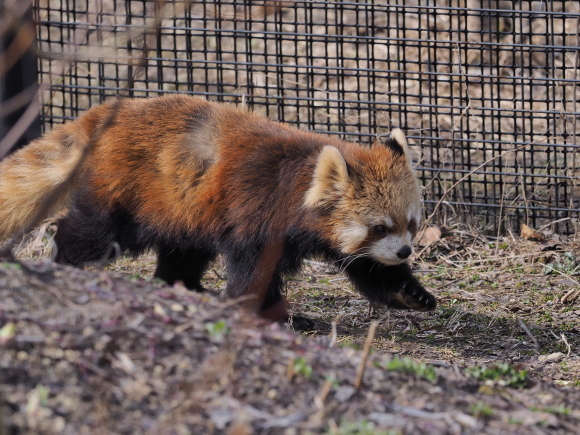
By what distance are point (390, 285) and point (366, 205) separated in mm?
690

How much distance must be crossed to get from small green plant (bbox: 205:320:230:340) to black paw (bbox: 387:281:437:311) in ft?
8.25

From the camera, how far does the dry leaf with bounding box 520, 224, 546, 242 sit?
7250 mm

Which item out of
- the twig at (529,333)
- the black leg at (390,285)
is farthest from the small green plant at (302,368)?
the black leg at (390,285)

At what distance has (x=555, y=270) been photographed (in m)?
6.71

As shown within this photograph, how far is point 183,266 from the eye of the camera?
609cm

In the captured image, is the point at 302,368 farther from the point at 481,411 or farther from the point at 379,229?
the point at 379,229

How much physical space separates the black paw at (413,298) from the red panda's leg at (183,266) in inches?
55.5

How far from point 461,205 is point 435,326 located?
6.90ft

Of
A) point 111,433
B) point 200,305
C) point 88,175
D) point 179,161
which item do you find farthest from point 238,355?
point 88,175

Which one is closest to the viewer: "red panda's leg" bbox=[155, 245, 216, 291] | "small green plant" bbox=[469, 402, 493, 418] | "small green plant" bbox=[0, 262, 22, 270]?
"small green plant" bbox=[469, 402, 493, 418]

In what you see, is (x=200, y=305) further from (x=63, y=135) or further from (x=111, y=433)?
(x=63, y=135)

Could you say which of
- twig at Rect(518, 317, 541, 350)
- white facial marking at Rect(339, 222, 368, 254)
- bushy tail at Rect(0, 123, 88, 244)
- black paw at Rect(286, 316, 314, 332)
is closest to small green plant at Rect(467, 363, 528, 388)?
twig at Rect(518, 317, 541, 350)

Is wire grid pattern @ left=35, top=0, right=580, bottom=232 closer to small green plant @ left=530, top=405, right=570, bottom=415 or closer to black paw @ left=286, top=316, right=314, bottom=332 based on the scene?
black paw @ left=286, top=316, right=314, bottom=332

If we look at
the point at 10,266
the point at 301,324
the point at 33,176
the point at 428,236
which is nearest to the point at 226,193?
the point at 301,324
